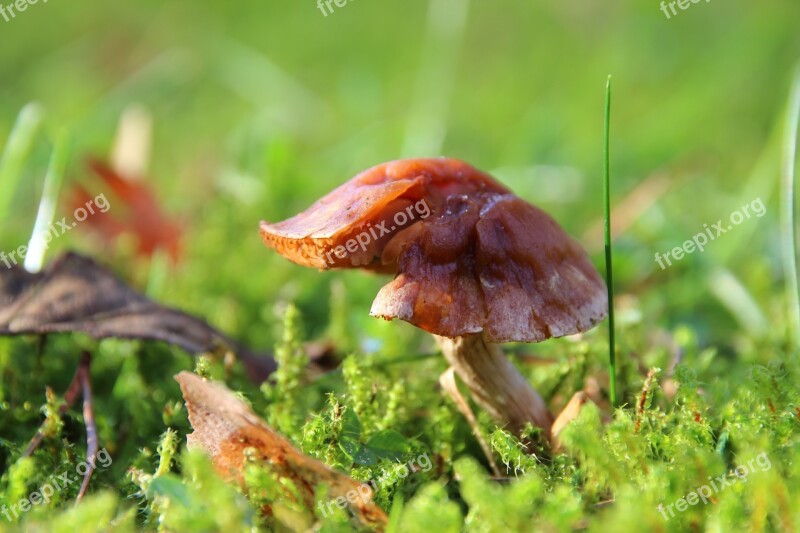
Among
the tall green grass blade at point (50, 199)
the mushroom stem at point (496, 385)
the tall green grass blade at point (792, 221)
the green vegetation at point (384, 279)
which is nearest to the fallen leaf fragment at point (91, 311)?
the green vegetation at point (384, 279)

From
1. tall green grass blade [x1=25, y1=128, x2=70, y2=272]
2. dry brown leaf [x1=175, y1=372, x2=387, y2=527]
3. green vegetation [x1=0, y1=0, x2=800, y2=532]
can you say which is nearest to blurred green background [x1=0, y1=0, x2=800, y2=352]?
green vegetation [x1=0, y1=0, x2=800, y2=532]

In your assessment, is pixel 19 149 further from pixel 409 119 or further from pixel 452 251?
pixel 409 119

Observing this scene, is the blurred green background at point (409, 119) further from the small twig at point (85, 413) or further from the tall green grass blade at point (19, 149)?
the small twig at point (85, 413)

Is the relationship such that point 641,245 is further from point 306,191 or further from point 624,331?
point 306,191

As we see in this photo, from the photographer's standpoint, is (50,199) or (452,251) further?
(50,199)

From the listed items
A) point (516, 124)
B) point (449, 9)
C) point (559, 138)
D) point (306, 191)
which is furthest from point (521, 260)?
point (516, 124)

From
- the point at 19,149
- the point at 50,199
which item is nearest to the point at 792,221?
the point at 50,199

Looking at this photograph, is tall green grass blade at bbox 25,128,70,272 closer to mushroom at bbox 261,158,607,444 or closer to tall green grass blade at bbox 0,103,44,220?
tall green grass blade at bbox 0,103,44,220
